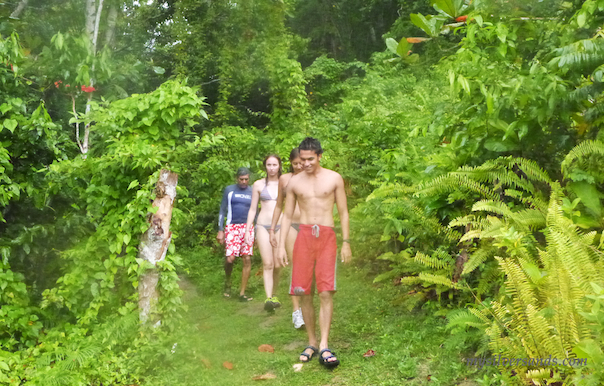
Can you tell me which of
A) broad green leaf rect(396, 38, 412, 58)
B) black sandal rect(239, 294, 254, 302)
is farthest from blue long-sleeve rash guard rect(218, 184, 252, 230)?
broad green leaf rect(396, 38, 412, 58)

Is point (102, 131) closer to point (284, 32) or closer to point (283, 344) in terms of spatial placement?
point (283, 344)

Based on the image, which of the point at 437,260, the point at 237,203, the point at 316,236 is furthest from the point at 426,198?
the point at 237,203

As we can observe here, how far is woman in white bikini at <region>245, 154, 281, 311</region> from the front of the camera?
7.69 metres

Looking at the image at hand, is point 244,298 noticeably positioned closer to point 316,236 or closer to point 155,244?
point 155,244

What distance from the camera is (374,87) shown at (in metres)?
14.2

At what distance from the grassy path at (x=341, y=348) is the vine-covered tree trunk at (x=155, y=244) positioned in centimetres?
44

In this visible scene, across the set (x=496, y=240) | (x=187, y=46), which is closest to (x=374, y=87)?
(x=187, y=46)

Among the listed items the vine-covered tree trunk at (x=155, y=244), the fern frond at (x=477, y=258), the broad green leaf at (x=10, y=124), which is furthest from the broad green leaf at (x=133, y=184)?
the fern frond at (x=477, y=258)

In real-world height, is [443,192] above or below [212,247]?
above

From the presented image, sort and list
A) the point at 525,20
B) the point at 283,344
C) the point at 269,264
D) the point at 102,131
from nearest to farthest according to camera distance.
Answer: the point at 525,20, the point at 102,131, the point at 283,344, the point at 269,264

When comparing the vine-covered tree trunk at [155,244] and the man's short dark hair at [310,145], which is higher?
the man's short dark hair at [310,145]

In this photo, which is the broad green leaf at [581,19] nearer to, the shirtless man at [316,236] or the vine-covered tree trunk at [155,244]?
the shirtless man at [316,236]

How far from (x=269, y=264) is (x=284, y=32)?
11778 mm

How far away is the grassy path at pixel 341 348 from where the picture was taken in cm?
490
